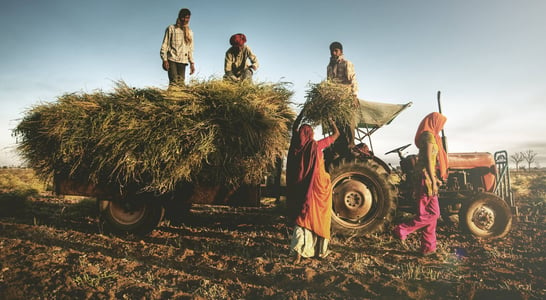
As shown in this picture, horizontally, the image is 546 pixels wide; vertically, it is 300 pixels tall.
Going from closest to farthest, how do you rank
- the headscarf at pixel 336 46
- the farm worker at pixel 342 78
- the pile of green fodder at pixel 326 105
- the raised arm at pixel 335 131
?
1. the raised arm at pixel 335 131
2. the pile of green fodder at pixel 326 105
3. the farm worker at pixel 342 78
4. the headscarf at pixel 336 46

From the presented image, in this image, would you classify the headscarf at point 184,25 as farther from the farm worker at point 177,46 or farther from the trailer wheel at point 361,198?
the trailer wheel at point 361,198

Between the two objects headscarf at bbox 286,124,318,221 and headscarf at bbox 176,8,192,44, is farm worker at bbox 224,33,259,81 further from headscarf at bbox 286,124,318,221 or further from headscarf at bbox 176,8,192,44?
headscarf at bbox 286,124,318,221

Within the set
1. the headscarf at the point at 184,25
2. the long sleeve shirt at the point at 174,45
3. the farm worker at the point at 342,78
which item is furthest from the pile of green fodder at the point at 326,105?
the headscarf at the point at 184,25

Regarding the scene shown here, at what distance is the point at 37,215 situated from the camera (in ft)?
19.4

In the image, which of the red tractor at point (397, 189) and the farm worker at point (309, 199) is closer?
the farm worker at point (309, 199)

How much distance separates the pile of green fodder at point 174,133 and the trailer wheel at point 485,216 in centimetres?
347

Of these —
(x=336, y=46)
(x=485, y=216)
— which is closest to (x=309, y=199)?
(x=336, y=46)

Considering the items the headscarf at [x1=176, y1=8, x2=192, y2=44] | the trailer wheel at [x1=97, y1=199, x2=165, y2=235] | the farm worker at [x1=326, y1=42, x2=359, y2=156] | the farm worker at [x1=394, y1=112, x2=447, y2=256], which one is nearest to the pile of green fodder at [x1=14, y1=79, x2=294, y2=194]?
the trailer wheel at [x1=97, y1=199, x2=165, y2=235]

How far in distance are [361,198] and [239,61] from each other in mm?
3132

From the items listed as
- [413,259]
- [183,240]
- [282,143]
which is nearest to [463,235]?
[413,259]

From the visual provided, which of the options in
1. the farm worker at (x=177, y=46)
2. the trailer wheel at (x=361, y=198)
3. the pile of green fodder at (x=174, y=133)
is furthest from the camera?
the farm worker at (x=177, y=46)

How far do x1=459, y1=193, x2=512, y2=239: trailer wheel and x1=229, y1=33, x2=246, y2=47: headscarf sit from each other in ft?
15.8

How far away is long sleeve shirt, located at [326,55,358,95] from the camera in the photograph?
4.54m

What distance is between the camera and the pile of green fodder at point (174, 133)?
3.26 m
